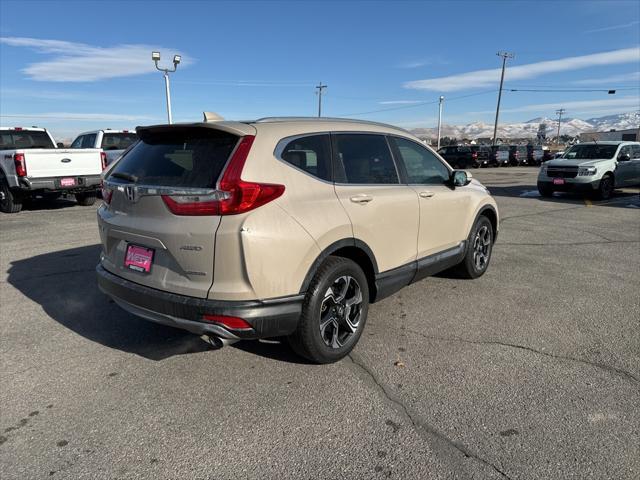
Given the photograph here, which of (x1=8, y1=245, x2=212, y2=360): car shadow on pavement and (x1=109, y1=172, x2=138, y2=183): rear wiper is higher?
(x1=109, y1=172, x2=138, y2=183): rear wiper

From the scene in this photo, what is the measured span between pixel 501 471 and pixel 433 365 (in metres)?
1.10

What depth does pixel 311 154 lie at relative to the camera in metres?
3.24

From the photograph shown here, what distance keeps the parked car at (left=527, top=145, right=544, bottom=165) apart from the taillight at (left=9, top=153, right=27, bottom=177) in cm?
3835

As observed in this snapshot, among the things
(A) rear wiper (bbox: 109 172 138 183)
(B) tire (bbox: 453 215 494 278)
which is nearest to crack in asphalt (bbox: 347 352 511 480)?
(A) rear wiper (bbox: 109 172 138 183)

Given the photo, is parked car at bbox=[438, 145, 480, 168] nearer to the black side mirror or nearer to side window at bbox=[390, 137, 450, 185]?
the black side mirror

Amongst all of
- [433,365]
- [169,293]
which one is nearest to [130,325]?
[169,293]

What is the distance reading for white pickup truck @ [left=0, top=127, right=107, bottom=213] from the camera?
9.90 metres

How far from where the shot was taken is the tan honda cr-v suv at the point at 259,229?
2734 millimetres

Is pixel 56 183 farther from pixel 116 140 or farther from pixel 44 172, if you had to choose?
pixel 116 140

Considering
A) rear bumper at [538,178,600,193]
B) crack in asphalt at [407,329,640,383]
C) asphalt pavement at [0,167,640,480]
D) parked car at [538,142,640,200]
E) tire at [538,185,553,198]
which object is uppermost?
parked car at [538,142,640,200]

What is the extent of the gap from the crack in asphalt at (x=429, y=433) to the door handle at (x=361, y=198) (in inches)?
51.0

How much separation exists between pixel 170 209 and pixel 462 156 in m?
34.8

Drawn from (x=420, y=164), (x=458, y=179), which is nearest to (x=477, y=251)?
(x=458, y=179)

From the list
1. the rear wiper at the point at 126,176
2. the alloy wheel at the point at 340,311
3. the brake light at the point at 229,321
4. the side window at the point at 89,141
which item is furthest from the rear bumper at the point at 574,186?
the side window at the point at 89,141
